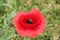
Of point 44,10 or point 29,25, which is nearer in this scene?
point 29,25

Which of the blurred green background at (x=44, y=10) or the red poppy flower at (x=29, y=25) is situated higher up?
the red poppy flower at (x=29, y=25)

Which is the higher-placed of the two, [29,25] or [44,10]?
[29,25]

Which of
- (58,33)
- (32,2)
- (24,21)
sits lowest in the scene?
(58,33)

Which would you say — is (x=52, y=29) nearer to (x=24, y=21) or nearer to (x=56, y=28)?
(x=56, y=28)

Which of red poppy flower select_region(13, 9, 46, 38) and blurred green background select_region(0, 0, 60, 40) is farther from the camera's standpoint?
blurred green background select_region(0, 0, 60, 40)

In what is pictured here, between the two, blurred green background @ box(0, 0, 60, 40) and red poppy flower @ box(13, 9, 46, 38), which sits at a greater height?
red poppy flower @ box(13, 9, 46, 38)

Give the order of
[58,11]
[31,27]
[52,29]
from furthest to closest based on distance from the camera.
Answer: [58,11] → [52,29] → [31,27]

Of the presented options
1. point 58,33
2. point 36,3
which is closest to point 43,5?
point 36,3

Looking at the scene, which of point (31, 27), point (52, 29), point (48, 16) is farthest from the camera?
point (48, 16)
